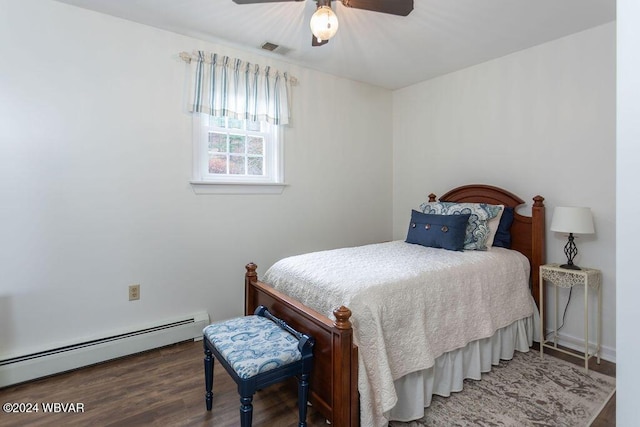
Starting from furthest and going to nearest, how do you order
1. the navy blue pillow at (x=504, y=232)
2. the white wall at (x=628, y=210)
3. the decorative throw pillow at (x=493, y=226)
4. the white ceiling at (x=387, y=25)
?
the navy blue pillow at (x=504, y=232) → the decorative throw pillow at (x=493, y=226) → the white ceiling at (x=387, y=25) → the white wall at (x=628, y=210)

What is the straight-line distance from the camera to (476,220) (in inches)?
109

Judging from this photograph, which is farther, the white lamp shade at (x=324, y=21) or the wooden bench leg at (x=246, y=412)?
the white lamp shade at (x=324, y=21)

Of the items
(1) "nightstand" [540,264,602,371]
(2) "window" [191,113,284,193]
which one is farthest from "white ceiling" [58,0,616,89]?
(1) "nightstand" [540,264,602,371]

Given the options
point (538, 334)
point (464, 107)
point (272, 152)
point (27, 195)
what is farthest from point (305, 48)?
point (538, 334)

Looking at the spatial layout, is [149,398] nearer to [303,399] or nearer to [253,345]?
[253,345]

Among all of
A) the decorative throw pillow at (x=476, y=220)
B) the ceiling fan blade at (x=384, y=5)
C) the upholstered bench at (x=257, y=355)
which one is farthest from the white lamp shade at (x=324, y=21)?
the decorative throw pillow at (x=476, y=220)

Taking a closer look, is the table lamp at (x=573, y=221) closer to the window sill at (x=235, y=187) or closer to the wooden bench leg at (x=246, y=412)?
the window sill at (x=235, y=187)

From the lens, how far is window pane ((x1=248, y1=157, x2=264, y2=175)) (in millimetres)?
3154

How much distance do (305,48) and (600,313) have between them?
3.16 meters

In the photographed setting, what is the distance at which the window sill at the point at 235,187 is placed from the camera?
2.83 m

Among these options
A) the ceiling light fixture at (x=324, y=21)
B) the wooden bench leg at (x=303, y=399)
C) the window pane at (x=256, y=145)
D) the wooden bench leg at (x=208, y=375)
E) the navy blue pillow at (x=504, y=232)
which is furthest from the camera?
the window pane at (x=256, y=145)

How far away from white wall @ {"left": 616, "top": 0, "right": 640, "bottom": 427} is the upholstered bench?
3.85 ft

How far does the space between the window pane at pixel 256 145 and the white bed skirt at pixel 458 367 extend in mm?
2278

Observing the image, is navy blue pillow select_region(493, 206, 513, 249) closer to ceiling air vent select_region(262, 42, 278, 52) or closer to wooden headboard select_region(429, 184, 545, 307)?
wooden headboard select_region(429, 184, 545, 307)
